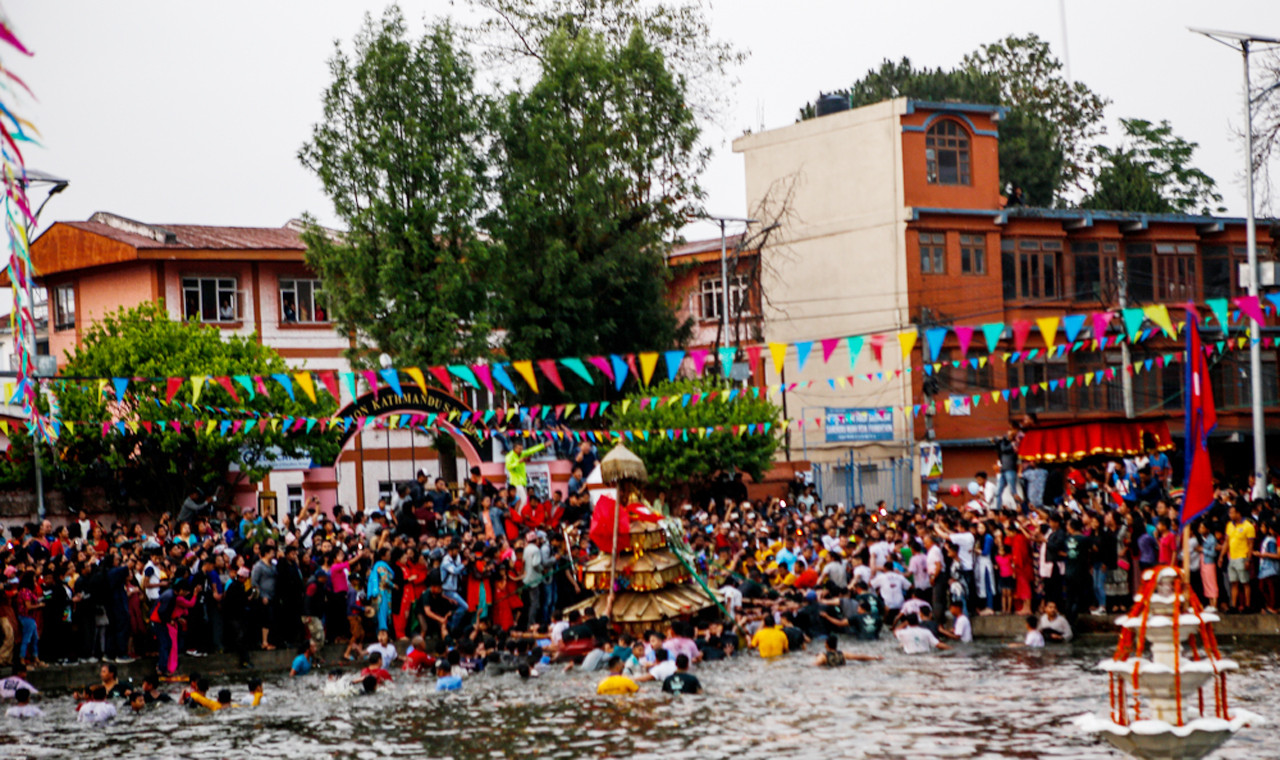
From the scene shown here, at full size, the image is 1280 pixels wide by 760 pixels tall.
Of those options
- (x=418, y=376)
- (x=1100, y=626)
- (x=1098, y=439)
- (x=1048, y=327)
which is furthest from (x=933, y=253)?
(x=1048, y=327)

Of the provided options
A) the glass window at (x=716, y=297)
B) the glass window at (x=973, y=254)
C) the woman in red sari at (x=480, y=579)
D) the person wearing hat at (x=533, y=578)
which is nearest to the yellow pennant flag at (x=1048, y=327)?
the person wearing hat at (x=533, y=578)

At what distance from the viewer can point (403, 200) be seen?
3847 cm

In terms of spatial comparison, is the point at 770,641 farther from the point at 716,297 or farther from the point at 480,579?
the point at 716,297

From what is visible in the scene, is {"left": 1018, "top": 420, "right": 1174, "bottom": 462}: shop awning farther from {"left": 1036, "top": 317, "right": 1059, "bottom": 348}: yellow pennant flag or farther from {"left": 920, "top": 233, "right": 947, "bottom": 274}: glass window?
{"left": 920, "top": 233, "right": 947, "bottom": 274}: glass window

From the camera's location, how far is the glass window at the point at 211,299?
1921 inches

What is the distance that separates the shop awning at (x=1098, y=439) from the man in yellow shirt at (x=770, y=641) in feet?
36.7

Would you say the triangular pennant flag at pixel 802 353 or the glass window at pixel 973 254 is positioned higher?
the glass window at pixel 973 254

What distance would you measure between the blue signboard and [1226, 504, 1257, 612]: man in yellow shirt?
21449 millimetres

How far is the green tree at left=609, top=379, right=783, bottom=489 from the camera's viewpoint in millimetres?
39656

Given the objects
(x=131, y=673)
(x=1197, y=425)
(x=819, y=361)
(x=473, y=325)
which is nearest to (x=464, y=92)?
(x=473, y=325)

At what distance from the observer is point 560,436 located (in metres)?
35.0

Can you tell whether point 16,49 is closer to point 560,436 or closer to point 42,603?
point 42,603

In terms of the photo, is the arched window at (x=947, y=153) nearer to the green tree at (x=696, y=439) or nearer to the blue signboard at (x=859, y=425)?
the blue signboard at (x=859, y=425)

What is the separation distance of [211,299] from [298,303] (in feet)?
9.54
